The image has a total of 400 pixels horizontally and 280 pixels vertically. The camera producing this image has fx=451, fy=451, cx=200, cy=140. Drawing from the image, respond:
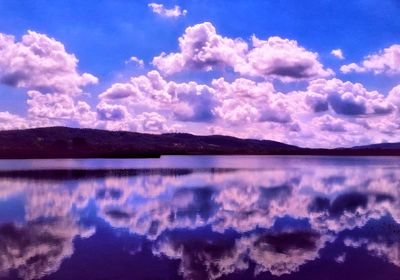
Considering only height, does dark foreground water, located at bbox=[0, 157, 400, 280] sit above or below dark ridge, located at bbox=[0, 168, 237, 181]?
below

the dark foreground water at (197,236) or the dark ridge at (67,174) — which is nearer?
the dark foreground water at (197,236)

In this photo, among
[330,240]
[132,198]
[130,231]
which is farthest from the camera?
[132,198]

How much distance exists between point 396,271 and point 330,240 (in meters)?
6.64

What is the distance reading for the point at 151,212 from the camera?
118 feet

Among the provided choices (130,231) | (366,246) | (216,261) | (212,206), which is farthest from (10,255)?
(212,206)

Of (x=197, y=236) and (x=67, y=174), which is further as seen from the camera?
(x=67, y=174)

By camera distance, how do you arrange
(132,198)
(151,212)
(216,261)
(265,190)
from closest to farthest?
(216,261), (151,212), (132,198), (265,190)

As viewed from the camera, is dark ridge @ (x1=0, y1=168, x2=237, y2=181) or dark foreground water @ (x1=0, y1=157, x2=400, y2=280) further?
dark ridge @ (x1=0, y1=168, x2=237, y2=181)

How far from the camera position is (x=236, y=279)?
17953mm

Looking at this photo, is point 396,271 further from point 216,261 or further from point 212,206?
point 212,206

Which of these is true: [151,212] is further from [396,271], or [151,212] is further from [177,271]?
[396,271]

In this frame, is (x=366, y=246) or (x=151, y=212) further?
(x=151, y=212)

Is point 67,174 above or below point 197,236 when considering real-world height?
above

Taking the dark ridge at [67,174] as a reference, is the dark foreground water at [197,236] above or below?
below
